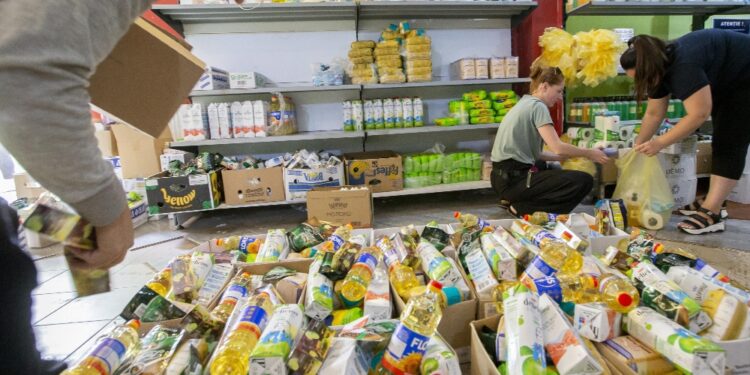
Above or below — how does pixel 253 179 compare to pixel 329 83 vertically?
below

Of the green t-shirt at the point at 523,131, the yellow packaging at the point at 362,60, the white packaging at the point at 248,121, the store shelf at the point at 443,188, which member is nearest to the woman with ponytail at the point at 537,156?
the green t-shirt at the point at 523,131

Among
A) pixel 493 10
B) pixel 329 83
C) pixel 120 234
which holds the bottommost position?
pixel 120 234

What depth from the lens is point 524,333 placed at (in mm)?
857

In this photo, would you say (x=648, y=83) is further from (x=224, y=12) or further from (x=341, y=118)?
(x=224, y=12)

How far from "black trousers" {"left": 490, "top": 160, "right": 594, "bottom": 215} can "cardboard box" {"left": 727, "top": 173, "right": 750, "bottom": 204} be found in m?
1.60

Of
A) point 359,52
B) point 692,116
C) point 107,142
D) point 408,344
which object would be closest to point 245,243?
point 408,344

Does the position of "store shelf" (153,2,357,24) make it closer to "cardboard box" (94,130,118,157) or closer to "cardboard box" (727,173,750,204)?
"cardboard box" (94,130,118,157)

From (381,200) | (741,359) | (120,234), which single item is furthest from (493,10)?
(120,234)

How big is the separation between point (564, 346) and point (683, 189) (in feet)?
9.86

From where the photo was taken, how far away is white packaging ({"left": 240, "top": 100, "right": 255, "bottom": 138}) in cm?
341

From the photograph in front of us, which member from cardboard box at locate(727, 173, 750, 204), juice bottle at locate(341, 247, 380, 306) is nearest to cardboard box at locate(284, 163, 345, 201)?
juice bottle at locate(341, 247, 380, 306)

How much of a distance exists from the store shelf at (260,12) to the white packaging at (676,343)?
314 centimetres

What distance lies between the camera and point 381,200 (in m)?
4.03

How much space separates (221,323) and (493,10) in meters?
3.67
